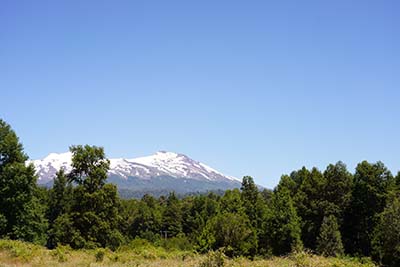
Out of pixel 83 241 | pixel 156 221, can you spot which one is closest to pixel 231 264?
pixel 83 241

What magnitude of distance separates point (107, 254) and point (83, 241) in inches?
539

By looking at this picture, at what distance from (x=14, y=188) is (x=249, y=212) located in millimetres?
35606

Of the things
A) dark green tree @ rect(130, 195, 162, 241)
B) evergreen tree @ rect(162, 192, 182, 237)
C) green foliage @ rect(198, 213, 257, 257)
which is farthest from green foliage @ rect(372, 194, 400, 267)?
dark green tree @ rect(130, 195, 162, 241)

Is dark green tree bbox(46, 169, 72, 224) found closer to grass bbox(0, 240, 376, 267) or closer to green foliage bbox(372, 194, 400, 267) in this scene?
grass bbox(0, 240, 376, 267)

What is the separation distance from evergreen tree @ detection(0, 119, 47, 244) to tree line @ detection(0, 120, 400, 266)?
0.08 metres

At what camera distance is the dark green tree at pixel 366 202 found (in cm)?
5097

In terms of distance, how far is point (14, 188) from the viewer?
113ft

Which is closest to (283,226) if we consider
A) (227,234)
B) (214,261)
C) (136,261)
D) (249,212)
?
(227,234)

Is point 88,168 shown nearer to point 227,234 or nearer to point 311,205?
point 227,234

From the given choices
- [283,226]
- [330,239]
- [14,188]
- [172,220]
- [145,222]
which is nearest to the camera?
[14,188]

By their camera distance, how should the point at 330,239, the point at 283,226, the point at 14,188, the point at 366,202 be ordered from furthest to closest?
the point at 366,202
the point at 283,226
the point at 330,239
the point at 14,188

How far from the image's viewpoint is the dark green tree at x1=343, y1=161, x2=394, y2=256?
167 ft

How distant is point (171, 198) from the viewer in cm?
10144

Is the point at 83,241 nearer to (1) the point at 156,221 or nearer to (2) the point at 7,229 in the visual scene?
(2) the point at 7,229
